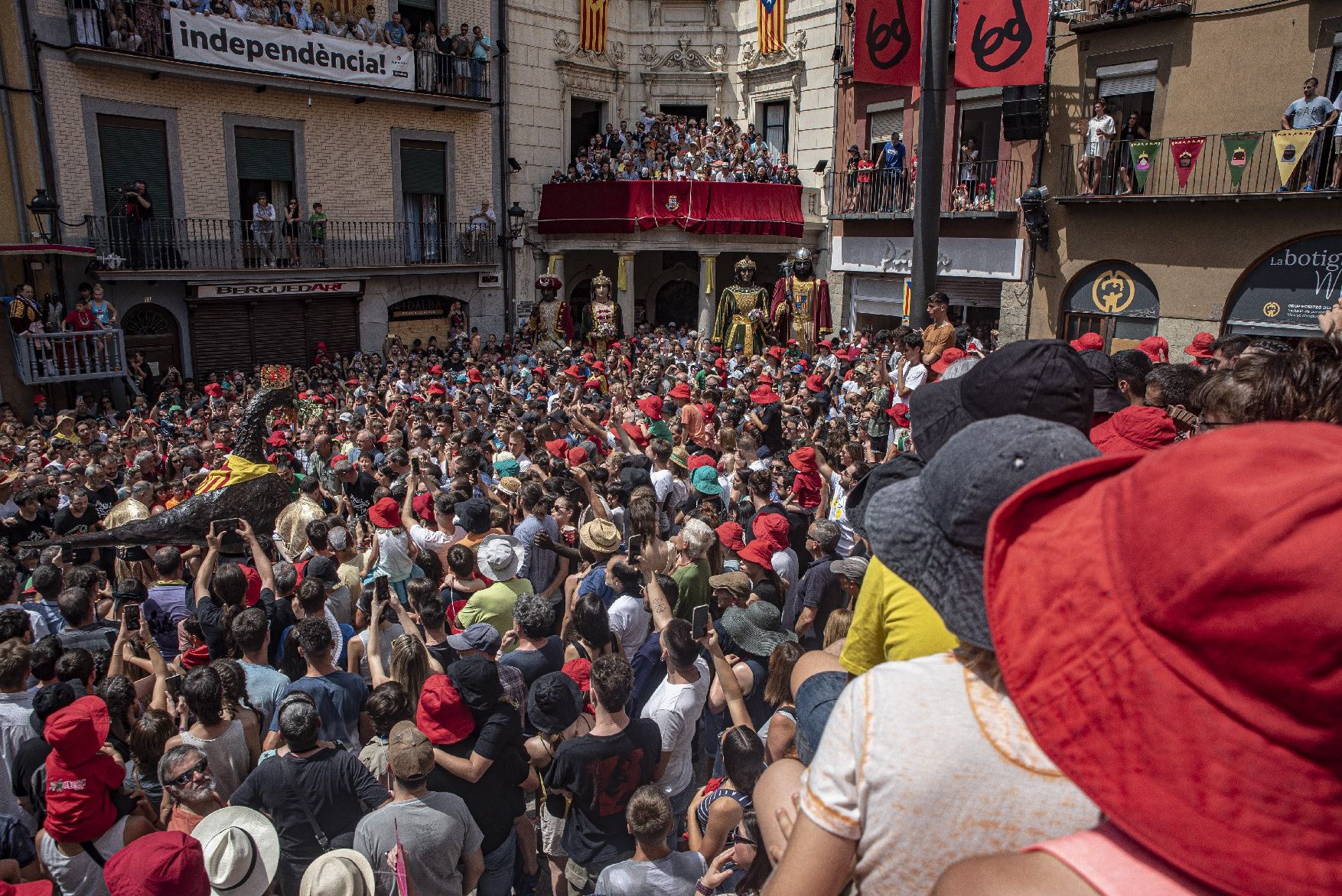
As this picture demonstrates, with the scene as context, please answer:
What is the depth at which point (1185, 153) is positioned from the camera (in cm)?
1523

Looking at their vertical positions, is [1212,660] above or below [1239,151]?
below

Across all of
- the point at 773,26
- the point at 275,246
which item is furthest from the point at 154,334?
the point at 773,26

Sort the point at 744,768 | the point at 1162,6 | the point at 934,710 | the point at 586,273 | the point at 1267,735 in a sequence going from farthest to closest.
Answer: the point at 586,273 < the point at 1162,6 < the point at 744,768 < the point at 934,710 < the point at 1267,735

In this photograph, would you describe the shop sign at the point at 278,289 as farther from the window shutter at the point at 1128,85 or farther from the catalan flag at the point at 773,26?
the window shutter at the point at 1128,85

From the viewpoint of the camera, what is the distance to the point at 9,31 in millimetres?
16219

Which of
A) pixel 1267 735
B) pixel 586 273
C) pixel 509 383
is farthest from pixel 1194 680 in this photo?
pixel 586 273

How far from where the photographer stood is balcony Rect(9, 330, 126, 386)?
52.5 feet

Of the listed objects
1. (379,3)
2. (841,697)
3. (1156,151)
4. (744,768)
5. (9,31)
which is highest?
(379,3)

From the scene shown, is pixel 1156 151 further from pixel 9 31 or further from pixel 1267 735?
pixel 9 31

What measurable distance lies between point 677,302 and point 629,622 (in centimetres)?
2339

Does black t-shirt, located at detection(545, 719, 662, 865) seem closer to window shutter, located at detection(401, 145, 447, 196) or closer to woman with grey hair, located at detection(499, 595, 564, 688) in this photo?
woman with grey hair, located at detection(499, 595, 564, 688)

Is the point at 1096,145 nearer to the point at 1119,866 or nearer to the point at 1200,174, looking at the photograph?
the point at 1200,174

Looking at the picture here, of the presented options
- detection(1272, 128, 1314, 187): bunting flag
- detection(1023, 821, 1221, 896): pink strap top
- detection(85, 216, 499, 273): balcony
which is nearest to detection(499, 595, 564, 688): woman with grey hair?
detection(1023, 821, 1221, 896): pink strap top

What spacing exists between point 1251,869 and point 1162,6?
61.1 feet
